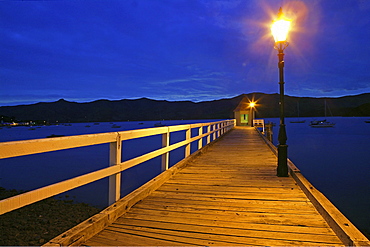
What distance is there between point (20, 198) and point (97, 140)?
1.12 metres

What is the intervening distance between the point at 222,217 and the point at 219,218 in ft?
0.18

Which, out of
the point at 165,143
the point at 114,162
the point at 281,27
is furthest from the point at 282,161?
the point at 114,162

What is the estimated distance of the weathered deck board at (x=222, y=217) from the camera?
2578mm

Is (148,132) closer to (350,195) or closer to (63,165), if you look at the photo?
(350,195)

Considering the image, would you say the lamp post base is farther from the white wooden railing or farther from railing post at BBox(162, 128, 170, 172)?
the white wooden railing

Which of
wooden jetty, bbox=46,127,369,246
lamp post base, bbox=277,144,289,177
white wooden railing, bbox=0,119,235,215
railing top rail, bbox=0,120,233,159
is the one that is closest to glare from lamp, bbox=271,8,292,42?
lamp post base, bbox=277,144,289,177

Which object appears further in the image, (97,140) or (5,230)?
(5,230)

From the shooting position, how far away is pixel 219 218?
3.14m

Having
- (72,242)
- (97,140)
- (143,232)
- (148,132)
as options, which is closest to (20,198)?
(72,242)

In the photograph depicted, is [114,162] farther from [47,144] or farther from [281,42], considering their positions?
[281,42]

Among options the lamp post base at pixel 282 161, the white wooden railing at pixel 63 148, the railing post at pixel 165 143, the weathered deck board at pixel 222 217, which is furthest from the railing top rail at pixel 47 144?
the lamp post base at pixel 282 161

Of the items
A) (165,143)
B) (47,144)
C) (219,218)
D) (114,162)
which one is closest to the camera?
(47,144)

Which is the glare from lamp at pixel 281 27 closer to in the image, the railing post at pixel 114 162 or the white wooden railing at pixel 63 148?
the white wooden railing at pixel 63 148

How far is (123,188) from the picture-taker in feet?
56.6
